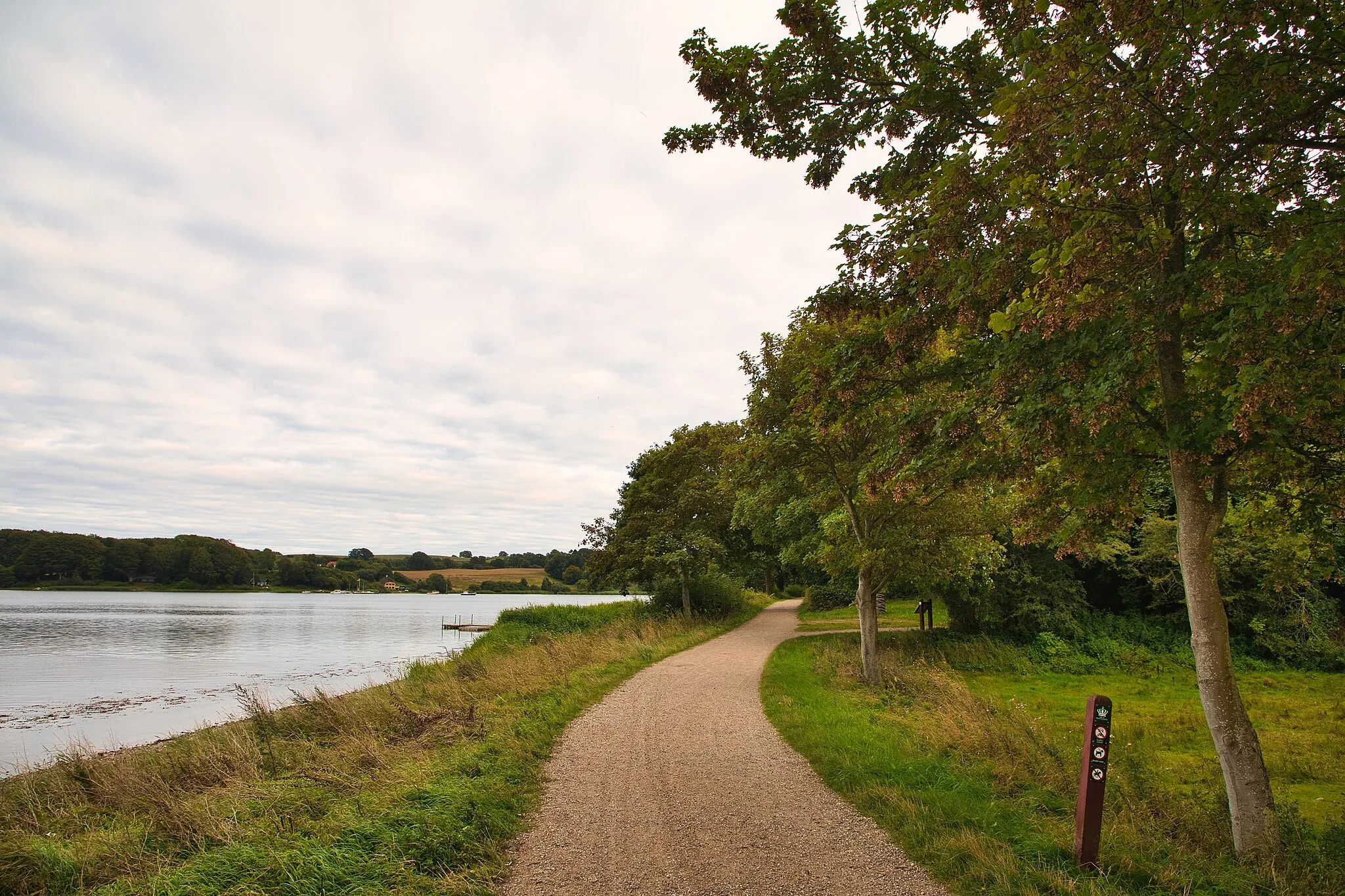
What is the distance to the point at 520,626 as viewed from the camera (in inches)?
1219

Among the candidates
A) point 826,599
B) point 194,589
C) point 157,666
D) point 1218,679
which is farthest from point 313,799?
point 194,589

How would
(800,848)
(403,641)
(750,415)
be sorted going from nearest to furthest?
1. (800,848)
2. (750,415)
3. (403,641)

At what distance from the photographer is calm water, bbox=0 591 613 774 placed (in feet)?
49.9

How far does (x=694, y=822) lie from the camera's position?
6.07 meters

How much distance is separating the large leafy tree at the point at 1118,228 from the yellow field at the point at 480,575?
446 feet

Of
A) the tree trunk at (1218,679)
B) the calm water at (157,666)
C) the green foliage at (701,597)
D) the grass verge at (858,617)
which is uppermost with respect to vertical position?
the tree trunk at (1218,679)

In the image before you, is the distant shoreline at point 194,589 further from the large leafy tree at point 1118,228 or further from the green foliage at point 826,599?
the large leafy tree at point 1118,228

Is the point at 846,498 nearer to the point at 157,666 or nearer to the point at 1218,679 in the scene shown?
the point at 1218,679

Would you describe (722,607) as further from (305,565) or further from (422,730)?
(305,565)

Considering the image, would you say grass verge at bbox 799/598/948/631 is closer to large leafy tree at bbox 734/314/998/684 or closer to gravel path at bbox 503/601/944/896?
large leafy tree at bbox 734/314/998/684

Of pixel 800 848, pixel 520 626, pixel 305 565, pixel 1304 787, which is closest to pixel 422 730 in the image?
pixel 800 848

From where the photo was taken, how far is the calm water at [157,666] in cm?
1520

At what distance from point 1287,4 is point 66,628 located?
183 feet

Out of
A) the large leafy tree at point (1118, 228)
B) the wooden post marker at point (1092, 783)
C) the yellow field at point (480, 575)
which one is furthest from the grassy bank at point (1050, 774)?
the yellow field at point (480, 575)
